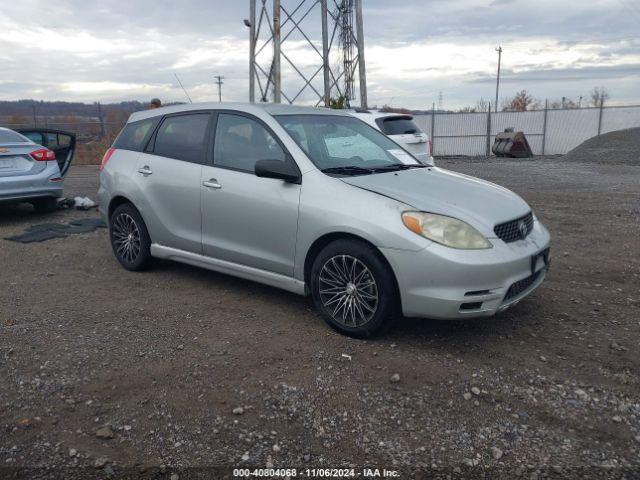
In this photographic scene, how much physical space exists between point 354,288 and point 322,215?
0.60 meters

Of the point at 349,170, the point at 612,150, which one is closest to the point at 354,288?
the point at 349,170

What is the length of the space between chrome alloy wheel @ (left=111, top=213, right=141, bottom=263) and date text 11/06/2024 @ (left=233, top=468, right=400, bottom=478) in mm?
3698

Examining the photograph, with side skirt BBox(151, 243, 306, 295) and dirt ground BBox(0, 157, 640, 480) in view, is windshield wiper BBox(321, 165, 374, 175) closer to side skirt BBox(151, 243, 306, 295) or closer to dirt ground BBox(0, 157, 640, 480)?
side skirt BBox(151, 243, 306, 295)

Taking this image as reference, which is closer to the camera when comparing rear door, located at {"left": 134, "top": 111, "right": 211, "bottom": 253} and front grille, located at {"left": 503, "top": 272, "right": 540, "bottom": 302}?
front grille, located at {"left": 503, "top": 272, "right": 540, "bottom": 302}

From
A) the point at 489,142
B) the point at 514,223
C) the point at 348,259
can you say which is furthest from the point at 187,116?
the point at 489,142

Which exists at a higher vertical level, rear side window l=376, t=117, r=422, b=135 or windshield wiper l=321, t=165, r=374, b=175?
rear side window l=376, t=117, r=422, b=135

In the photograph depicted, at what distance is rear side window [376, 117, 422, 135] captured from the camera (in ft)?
34.1

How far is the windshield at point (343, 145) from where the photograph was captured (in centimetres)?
485

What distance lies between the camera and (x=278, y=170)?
457cm

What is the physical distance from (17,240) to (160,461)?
602 cm

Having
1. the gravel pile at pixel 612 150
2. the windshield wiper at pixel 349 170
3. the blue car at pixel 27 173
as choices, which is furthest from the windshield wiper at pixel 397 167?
the gravel pile at pixel 612 150

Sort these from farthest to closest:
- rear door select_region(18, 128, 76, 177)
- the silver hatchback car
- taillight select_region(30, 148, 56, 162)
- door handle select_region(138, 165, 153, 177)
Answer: rear door select_region(18, 128, 76, 177), taillight select_region(30, 148, 56, 162), door handle select_region(138, 165, 153, 177), the silver hatchback car

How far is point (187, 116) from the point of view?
225 inches

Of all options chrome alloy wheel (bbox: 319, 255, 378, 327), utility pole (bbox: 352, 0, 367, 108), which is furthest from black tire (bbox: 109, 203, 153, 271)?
utility pole (bbox: 352, 0, 367, 108)
